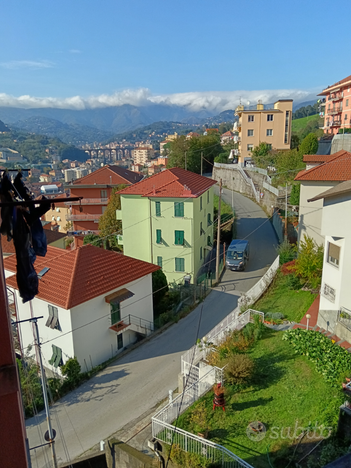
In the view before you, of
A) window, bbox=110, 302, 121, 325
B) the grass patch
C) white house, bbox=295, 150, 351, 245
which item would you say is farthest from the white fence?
window, bbox=110, 302, 121, 325

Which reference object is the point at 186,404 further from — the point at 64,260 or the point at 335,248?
the point at 64,260

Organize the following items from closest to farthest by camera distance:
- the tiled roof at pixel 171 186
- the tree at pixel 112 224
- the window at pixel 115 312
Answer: the window at pixel 115 312
the tiled roof at pixel 171 186
the tree at pixel 112 224

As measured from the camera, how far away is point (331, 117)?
64.0m

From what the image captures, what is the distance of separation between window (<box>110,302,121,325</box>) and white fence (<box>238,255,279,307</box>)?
6.39m

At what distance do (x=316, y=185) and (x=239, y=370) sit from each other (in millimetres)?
14318

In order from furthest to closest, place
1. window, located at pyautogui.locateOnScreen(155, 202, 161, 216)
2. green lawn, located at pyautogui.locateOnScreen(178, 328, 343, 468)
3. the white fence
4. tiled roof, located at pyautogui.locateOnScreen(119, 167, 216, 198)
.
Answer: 1. window, located at pyautogui.locateOnScreen(155, 202, 161, 216)
2. tiled roof, located at pyautogui.locateOnScreen(119, 167, 216, 198)
3. the white fence
4. green lawn, located at pyautogui.locateOnScreen(178, 328, 343, 468)

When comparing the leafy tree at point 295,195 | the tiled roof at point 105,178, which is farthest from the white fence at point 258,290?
the tiled roof at point 105,178

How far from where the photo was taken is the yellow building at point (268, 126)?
55.3 meters

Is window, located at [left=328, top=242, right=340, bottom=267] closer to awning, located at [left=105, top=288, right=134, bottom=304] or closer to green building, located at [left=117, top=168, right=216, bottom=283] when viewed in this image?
awning, located at [left=105, top=288, right=134, bottom=304]

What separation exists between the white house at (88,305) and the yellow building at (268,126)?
40.8 metres

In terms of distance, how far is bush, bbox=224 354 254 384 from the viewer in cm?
1205

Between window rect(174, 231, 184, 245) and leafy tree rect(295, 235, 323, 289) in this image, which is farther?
window rect(174, 231, 184, 245)

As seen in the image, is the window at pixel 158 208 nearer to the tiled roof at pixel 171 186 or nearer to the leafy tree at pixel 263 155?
the tiled roof at pixel 171 186

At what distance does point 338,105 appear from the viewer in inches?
2386
